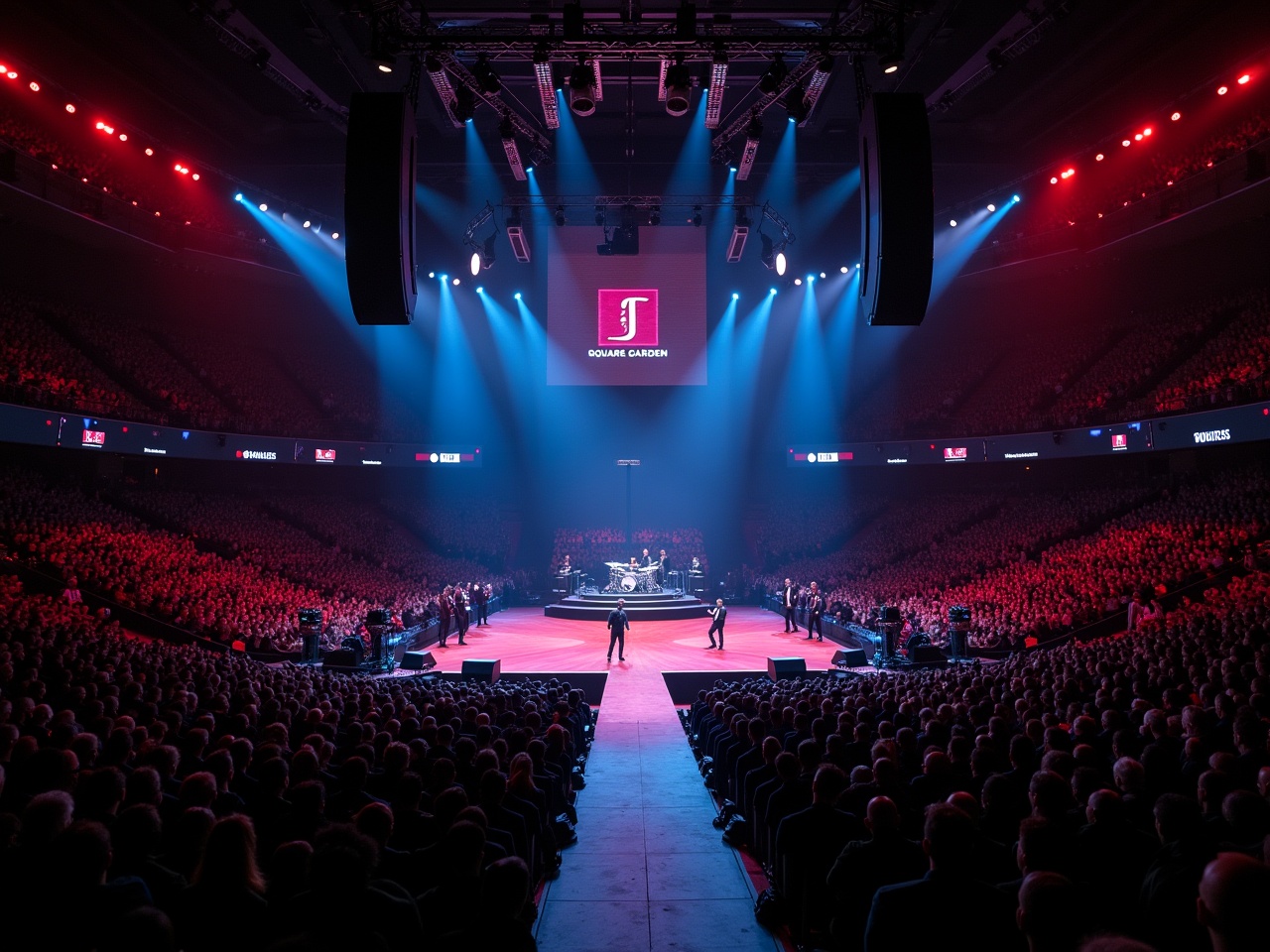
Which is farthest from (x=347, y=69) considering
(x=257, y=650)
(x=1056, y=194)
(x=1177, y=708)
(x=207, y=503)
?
(x=1056, y=194)

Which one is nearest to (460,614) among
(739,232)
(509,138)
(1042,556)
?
(509,138)

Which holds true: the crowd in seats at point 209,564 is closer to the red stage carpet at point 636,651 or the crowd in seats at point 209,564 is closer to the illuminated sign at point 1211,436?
the red stage carpet at point 636,651

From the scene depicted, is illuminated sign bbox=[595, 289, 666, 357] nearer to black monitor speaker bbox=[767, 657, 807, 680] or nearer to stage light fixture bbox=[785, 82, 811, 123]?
stage light fixture bbox=[785, 82, 811, 123]

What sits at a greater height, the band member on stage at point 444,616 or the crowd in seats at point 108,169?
the crowd in seats at point 108,169

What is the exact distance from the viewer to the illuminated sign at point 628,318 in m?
22.2

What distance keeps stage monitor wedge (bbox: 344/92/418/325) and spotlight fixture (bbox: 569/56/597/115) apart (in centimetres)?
305

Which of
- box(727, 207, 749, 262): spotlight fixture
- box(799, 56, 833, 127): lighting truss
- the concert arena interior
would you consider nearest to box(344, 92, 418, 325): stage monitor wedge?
the concert arena interior

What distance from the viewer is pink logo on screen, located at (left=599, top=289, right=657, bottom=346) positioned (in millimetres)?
22156

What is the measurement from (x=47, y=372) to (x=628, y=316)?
1808 centimetres

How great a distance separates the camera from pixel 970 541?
28031mm

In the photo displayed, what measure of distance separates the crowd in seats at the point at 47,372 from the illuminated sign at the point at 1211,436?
32672 mm

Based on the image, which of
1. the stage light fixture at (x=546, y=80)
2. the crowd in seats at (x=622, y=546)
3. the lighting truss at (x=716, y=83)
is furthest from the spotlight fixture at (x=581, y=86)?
the crowd in seats at (x=622, y=546)

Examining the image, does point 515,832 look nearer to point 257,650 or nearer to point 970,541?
point 257,650

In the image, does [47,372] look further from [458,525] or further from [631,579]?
[631,579]
